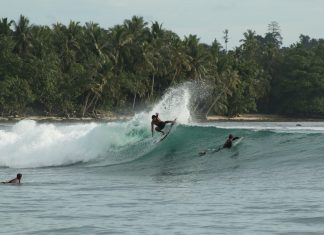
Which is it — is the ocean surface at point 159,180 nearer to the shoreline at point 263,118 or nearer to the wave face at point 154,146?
the wave face at point 154,146

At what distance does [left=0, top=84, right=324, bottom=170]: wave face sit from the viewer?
2341 cm

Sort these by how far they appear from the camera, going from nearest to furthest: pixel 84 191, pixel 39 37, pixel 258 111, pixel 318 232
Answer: pixel 318 232
pixel 84 191
pixel 39 37
pixel 258 111

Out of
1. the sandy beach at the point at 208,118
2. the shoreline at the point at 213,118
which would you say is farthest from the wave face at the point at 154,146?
the sandy beach at the point at 208,118

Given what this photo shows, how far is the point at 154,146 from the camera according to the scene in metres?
28.4

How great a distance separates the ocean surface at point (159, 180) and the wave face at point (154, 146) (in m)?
0.04

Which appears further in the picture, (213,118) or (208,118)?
(213,118)

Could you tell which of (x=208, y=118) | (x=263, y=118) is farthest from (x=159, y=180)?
(x=263, y=118)

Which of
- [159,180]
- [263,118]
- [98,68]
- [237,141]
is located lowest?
[159,180]

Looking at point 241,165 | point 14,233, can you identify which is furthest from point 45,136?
point 14,233

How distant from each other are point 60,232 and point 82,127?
2137 centimetres

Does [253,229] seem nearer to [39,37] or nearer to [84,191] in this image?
[84,191]

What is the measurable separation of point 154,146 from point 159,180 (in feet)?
27.0

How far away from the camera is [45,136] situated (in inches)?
1233

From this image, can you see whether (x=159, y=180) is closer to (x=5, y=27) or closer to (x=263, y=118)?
(x=5, y=27)
